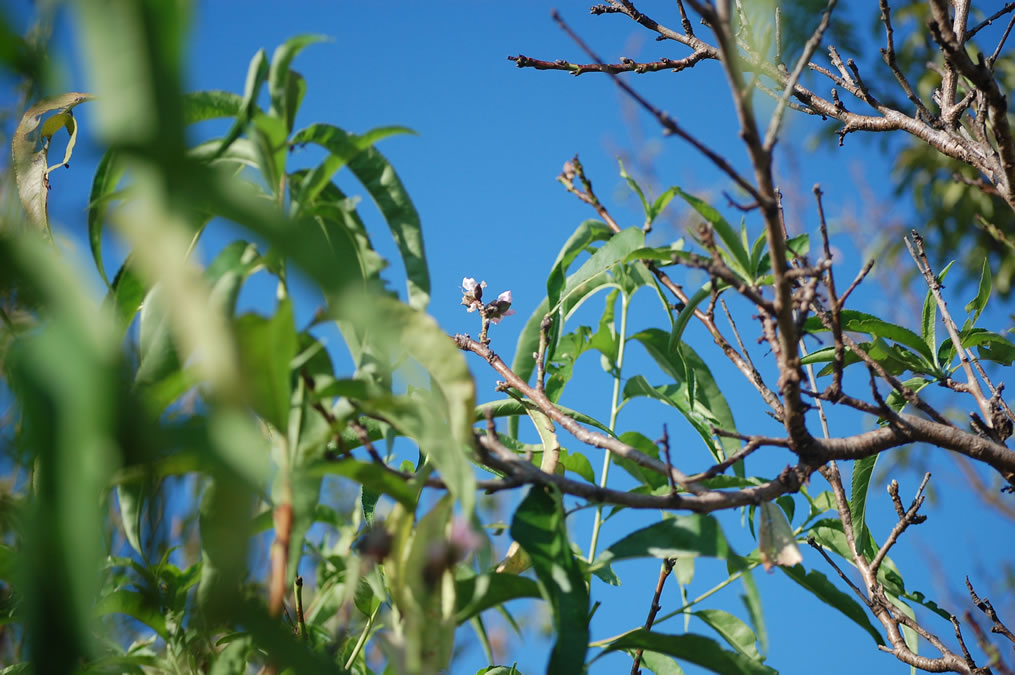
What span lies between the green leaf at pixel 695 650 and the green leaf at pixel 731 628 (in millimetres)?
146

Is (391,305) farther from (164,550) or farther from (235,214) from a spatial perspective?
(164,550)

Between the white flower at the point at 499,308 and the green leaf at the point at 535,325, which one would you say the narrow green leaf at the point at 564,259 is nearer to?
the green leaf at the point at 535,325

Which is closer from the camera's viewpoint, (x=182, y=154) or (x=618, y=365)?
(x=182, y=154)

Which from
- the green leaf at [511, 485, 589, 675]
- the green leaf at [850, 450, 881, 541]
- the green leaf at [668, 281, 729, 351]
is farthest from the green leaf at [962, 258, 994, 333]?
the green leaf at [511, 485, 589, 675]

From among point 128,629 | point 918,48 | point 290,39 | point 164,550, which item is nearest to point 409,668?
point 290,39

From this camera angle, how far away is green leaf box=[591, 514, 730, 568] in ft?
2.06

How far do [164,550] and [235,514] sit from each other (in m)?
0.70

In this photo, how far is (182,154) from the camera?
0.92 feet

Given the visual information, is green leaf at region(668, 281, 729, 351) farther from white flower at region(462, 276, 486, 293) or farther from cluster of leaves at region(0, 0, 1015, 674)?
white flower at region(462, 276, 486, 293)

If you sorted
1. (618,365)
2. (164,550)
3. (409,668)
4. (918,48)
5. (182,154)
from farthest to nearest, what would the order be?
(918,48), (618,365), (164,550), (409,668), (182,154)

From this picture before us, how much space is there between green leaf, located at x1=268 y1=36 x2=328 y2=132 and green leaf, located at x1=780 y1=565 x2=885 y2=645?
0.59m

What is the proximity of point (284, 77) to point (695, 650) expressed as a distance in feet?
1.87

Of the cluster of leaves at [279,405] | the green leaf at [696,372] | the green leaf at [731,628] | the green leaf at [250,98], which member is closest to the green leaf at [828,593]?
the cluster of leaves at [279,405]

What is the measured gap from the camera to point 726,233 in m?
0.76
